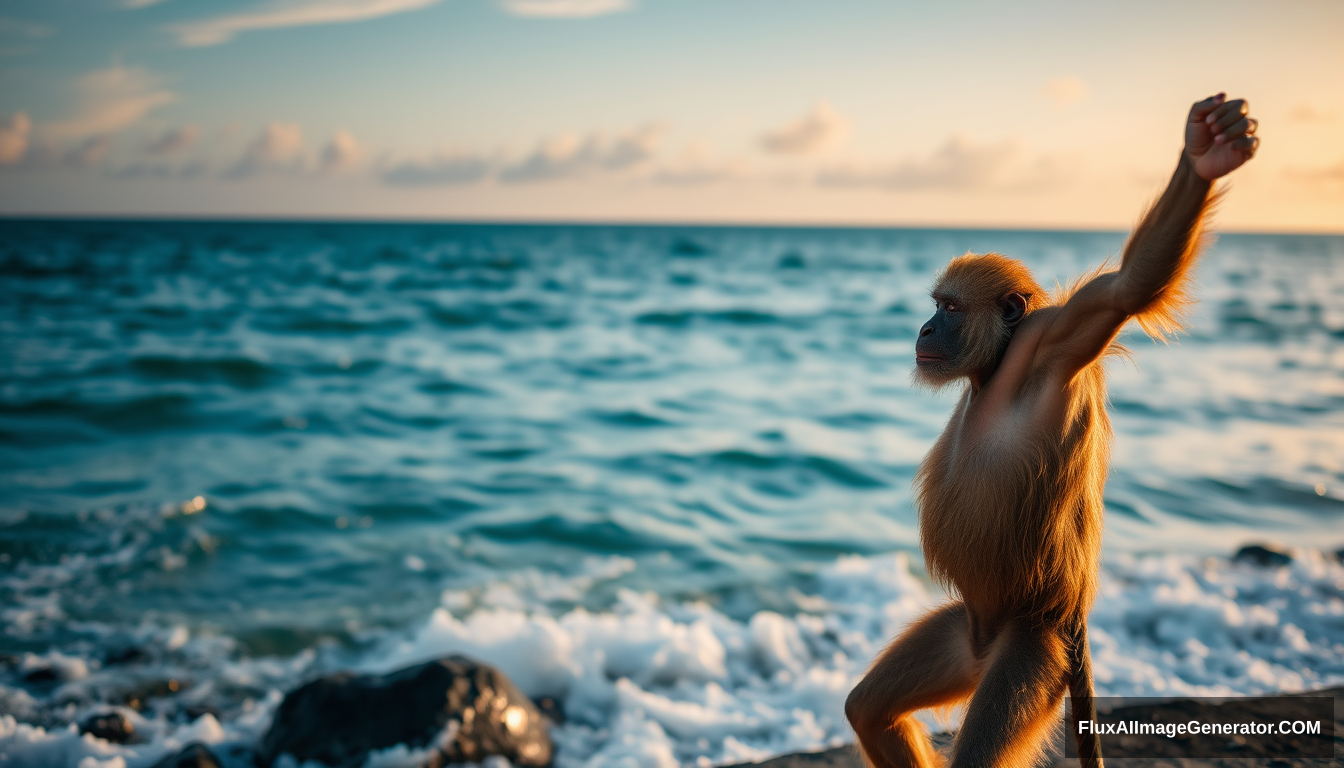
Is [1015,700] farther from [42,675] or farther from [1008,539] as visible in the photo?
[42,675]

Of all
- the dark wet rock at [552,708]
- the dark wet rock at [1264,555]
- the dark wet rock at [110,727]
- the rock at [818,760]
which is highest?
the rock at [818,760]

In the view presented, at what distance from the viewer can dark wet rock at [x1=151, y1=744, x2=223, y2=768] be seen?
413 cm

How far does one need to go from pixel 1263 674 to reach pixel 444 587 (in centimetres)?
602

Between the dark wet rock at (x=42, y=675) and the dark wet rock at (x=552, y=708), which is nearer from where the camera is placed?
the dark wet rock at (x=552, y=708)

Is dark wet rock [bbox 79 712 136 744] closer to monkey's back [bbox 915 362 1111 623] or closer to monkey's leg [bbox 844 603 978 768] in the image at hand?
monkey's leg [bbox 844 603 978 768]

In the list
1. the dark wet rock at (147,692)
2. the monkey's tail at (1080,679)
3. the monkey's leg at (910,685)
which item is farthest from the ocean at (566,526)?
the monkey's leg at (910,685)

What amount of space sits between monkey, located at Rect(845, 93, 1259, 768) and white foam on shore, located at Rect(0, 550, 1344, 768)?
253 cm

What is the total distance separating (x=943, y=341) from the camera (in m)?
2.24

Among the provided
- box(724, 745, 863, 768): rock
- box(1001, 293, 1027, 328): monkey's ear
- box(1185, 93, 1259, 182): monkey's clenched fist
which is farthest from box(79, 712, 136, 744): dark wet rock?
box(1185, 93, 1259, 182): monkey's clenched fist

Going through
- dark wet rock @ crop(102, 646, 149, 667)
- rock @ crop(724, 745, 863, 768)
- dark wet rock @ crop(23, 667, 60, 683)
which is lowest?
dark wet rock @ crop(102, 646, 149, 667)

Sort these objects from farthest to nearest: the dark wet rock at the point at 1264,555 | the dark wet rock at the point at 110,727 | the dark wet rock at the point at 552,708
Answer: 1. the dark wet rock at the point at 1264,555
2. the dark wet rock at the point at 552,708
3. the dark wet rock at the point at 110,727

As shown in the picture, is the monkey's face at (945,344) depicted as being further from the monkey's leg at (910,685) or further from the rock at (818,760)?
the rock at (818,760)

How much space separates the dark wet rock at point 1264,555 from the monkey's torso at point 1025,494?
665 centimetres

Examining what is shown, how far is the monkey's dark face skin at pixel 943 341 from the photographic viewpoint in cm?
223
